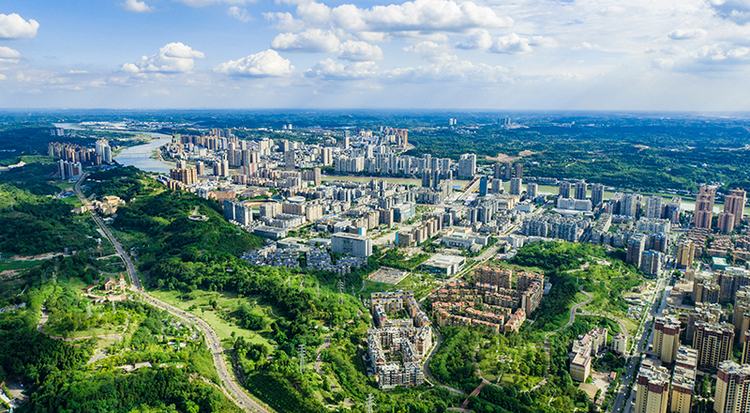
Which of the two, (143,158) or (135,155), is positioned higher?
(135,155)

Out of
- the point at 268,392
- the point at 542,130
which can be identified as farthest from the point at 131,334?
the point at 542,130

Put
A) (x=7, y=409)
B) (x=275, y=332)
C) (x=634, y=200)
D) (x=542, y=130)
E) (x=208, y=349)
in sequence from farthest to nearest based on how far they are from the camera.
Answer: (x=542, y=130), (x=634, y=200), (x=275, y=332), (x=208, y=349), (x=7, y=409)

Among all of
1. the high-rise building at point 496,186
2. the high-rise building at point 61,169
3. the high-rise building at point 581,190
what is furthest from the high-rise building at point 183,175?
the high-rise building at point 581,190

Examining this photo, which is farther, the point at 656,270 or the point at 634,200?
the point at 634,200

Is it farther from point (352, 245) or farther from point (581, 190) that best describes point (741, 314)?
point (581, 190)

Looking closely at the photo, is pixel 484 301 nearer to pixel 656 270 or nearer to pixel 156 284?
pixel 656 270

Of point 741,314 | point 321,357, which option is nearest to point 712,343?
point 741,314
